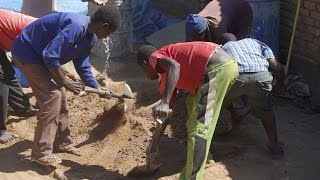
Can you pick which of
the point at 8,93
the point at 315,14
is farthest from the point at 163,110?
the point at 315,14

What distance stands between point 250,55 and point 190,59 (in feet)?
1.94

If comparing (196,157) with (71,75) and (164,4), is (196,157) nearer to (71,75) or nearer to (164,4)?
(71,75)

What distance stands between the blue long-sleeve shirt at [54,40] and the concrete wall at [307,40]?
286cm

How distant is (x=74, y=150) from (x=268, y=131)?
192cm

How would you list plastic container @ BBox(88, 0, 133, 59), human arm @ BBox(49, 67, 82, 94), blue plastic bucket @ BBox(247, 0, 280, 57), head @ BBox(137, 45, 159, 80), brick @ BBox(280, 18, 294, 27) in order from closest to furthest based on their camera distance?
head @ BBox(137, 45, 159, 80) < human arm @ BBox(49, 67, 82, 94) < blue plastic bucket @ BBox(247, 0, 280, 57) < brick @ BBox(280, 18, 294, 27) < plastic container @ BBox(88, 0, 133, 59)

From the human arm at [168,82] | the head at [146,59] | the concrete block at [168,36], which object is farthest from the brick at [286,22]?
the human arm at [168,82]

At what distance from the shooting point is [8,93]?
5.87m

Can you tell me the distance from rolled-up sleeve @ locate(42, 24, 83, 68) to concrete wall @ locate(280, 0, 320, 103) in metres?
3.07

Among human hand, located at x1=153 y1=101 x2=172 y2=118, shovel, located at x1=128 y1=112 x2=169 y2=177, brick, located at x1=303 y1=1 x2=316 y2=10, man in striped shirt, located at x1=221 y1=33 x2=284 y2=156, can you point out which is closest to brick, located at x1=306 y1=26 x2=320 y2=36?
brick, located at x1=303 y1=1 x2=316 y2=10

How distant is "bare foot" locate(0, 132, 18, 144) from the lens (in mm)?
5605

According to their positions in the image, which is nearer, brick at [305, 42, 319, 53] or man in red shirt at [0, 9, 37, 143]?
man in red shirt at [0, 9, 37, 143]

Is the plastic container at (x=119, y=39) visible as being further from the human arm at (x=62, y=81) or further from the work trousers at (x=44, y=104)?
the human arm at (x=62, y=81)

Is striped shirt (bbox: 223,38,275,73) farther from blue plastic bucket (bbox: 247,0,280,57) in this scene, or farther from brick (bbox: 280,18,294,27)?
brick (bbox: 280,18,294,27)

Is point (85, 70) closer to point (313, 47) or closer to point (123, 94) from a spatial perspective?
point (123, 94)
